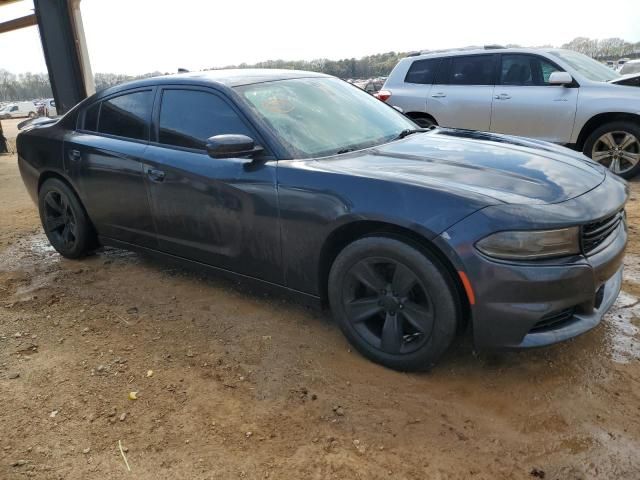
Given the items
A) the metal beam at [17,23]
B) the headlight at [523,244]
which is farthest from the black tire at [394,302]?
the metal beam at [17,23]

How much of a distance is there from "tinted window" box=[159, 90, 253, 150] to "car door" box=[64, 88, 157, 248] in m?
0.21

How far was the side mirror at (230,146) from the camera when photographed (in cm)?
297

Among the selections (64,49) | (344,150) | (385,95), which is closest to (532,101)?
(385,95)

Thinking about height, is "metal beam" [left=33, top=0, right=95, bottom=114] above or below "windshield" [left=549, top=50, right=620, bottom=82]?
above

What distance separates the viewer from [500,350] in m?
2.50

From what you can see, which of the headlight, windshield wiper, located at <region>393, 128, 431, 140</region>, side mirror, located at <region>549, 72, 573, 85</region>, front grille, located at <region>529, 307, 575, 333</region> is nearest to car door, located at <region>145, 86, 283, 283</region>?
windshield wiper, located at <region>393, 128, 431, 140</region>

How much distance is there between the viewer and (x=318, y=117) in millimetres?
3416

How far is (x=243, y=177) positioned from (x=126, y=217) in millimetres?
1349

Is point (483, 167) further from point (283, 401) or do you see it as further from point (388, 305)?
point (283, 401)

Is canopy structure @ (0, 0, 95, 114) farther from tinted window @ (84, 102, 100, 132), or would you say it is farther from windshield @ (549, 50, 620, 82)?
windshield @ (549, 50, 620, 82)

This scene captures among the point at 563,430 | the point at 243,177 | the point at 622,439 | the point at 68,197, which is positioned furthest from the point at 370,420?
the point at 68,197

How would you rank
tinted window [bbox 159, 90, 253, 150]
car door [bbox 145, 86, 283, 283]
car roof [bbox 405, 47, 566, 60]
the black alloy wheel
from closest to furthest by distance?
the black alloy wheel, car door [bbox 145, 86, 283, 283], tinted window [bbox 159, 90, 253, 150], car roof [bbox 405, 47, 566, 60]

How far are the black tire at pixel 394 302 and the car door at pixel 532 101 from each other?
5.14m

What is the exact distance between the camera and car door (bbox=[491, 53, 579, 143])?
265 inches
